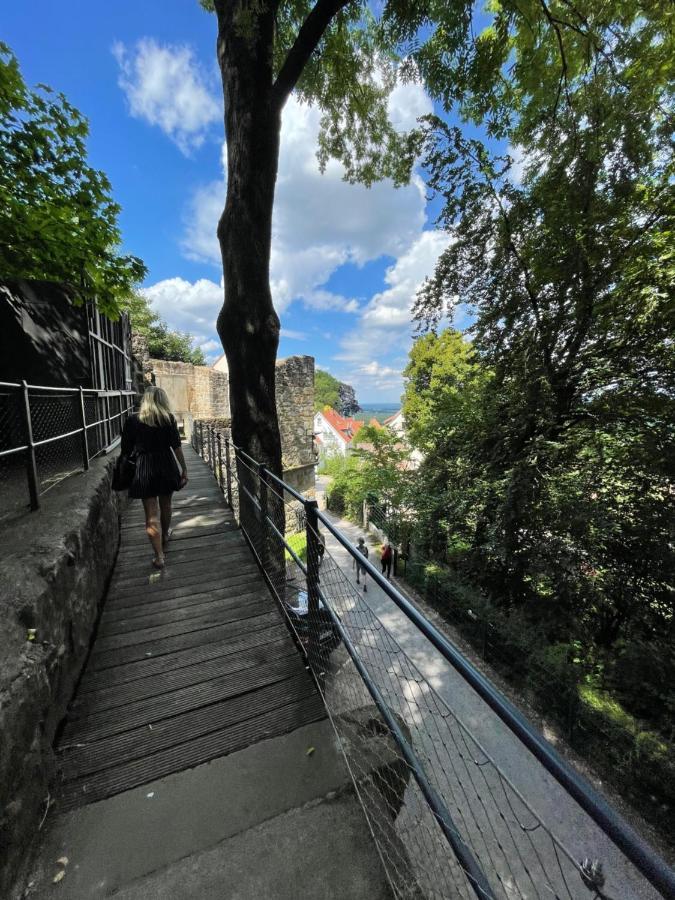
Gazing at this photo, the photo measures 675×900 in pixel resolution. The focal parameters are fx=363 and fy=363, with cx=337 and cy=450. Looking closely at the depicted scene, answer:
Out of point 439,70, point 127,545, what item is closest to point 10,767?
point 127,545

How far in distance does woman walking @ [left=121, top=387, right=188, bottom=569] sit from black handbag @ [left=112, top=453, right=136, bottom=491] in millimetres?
47

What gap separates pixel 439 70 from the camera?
429cm

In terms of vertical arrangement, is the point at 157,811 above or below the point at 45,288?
below

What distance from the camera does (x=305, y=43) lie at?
12.2ft

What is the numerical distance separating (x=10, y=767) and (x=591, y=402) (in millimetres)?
7231

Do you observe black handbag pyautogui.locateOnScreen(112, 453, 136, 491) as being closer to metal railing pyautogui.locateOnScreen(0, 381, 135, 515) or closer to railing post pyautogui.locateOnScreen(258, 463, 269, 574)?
metal railing pyautogui.locateOnScreen(0, 381, 135, 515)

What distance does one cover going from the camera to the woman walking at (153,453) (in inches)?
125

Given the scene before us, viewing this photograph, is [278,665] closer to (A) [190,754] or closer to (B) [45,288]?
(A) [190,754]

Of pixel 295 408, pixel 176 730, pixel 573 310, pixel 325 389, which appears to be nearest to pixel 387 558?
pixel 295 408

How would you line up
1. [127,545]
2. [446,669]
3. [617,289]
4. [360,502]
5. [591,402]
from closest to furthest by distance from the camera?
[127,545]
[617,289]
[591,402]
[446,669]
[360,502]

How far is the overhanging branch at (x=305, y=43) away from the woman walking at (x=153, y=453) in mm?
3467

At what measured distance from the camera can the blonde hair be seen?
3178 mm

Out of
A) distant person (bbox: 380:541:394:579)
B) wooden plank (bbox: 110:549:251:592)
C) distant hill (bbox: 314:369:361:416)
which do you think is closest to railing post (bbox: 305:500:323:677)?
wooden plank (bbox: 110:549:251:592)

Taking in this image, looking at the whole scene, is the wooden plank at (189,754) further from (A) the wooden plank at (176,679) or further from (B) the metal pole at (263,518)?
(B) the metal pole at (263,518)
